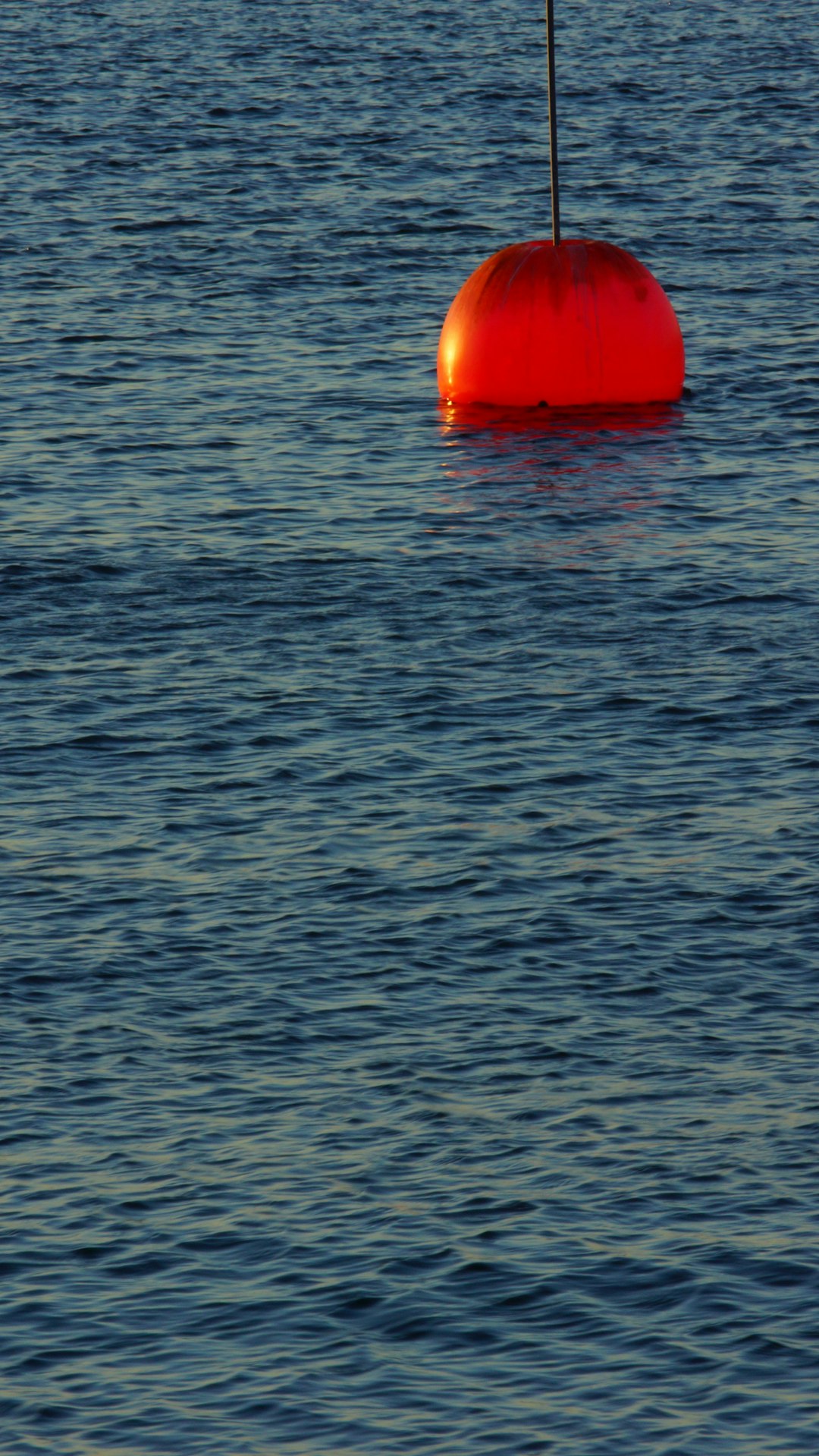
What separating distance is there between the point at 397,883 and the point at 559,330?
12.7m

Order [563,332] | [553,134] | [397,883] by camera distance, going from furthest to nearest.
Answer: [563,332], [553,134], [397,883]

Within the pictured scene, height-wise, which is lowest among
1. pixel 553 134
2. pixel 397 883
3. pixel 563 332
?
pixel 397 883

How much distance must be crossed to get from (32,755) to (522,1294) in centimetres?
735

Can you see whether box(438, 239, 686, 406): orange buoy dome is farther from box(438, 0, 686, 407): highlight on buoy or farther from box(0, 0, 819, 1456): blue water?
box(0, 0, 819, 1456): blue water

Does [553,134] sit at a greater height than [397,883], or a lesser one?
greater

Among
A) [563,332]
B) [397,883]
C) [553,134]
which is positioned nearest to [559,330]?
[563,332]

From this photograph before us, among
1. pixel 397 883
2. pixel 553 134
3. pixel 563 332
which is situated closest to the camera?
pixel 397 883

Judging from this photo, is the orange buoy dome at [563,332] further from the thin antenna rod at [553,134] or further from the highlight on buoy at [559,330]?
the thin antenna rod at [553,134]

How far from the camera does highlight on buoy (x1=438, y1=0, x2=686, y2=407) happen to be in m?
26.3

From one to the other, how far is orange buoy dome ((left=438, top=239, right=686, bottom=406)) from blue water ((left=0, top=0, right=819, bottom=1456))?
1.65ft

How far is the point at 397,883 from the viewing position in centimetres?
1501

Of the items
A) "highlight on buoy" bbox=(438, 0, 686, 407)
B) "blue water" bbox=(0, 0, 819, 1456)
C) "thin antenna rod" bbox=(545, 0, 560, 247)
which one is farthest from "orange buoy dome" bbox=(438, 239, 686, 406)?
"blue water" bbox=(0, 0, 819, 1456)

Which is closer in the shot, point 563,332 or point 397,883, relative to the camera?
point 397,883

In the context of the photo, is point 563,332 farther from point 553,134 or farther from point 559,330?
point 553,134
